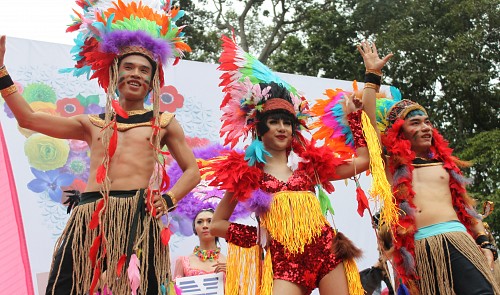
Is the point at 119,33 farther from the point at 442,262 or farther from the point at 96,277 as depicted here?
the point at 442,262

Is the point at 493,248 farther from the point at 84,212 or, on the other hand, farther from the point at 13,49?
the point at 13,49

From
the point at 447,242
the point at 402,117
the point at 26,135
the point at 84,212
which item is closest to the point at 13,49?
the point at 26,135

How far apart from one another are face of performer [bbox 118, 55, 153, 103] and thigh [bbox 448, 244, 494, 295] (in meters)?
2.30

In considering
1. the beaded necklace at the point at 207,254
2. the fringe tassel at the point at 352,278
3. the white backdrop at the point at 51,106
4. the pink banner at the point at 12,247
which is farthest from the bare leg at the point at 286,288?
the white backdrop at the point at 51,106

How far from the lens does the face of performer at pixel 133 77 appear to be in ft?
11.7

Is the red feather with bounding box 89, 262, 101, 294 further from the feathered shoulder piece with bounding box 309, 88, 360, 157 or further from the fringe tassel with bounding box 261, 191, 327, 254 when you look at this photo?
the feathered shoulder piece with bounding box 309, 88, 360, 157

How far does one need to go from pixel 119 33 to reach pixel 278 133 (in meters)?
1.11

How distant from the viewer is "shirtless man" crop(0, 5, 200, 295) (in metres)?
3.15

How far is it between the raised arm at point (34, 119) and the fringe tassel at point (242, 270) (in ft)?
3.66

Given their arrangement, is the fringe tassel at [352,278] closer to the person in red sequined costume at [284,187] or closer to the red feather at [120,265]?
the person in red sequined costume at [284,187]

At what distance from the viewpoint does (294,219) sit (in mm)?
3562

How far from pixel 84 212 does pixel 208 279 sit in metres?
1.91

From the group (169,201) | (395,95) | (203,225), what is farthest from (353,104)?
(203,225)

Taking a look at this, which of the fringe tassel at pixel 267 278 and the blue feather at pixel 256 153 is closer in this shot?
the fringe tassel at pixel 267 278
